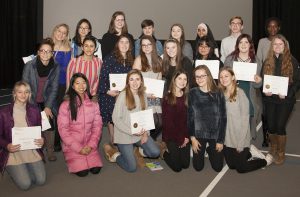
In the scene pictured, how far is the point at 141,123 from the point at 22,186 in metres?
1.71

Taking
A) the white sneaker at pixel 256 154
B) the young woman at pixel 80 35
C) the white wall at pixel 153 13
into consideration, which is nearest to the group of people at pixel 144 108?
the white sneaker at pixel 256 154

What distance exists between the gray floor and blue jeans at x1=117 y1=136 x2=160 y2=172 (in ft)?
0.30

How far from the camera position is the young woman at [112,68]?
572cm

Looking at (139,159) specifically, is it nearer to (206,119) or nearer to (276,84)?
(206,119)

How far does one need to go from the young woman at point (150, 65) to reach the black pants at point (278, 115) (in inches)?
63.1

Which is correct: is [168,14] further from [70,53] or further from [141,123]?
[141,123]

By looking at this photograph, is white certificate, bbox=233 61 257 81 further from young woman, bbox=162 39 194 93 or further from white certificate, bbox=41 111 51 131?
white certificate, bbox=41 111 51 131

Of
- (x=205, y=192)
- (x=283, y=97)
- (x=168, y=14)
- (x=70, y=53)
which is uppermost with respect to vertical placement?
(x=168, y=14)

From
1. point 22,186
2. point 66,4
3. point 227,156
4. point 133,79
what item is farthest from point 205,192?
point 66,4

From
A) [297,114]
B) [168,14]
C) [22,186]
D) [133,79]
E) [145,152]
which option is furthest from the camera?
[168,14]

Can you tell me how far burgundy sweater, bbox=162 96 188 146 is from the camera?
5215 mm

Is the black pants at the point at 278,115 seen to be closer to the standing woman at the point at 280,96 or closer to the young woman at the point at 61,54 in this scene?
the standing woman at the point at 280,96

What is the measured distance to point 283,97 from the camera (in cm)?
532

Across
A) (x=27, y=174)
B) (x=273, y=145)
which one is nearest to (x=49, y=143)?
(x=27, y=174)
